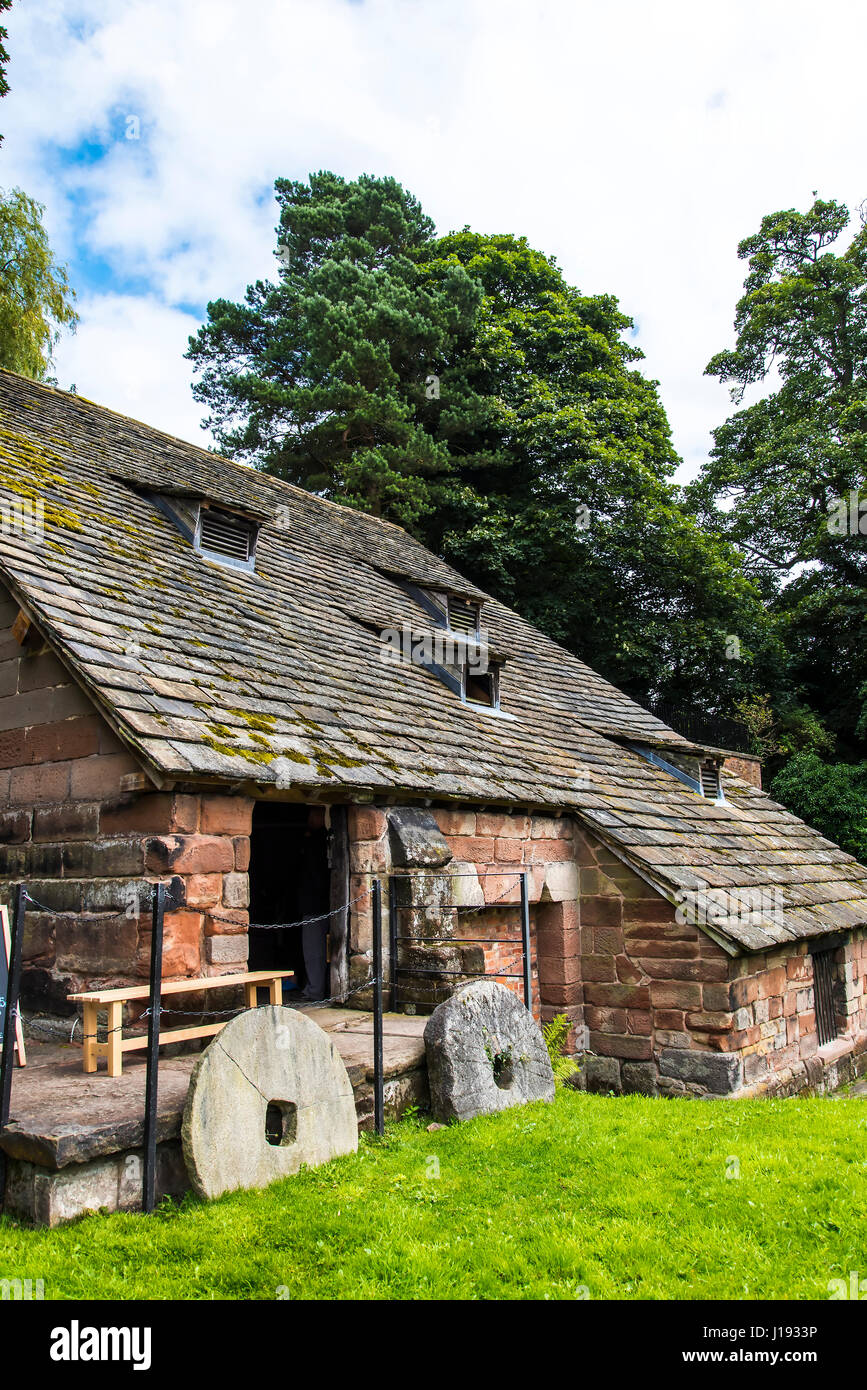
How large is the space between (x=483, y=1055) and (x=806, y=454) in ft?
79.9

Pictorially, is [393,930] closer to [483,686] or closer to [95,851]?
[95,851]

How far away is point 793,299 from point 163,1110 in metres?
31.3


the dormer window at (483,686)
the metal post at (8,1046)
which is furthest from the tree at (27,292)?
the metal post at (8,1046)

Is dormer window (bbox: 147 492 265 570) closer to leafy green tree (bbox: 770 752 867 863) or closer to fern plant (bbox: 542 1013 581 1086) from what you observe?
fern plant (bbox: 542 1013 581 1086)

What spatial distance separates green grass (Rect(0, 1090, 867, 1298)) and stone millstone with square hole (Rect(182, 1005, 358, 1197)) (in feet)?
0.39

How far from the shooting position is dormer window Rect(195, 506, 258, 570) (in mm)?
9773

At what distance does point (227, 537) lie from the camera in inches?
397

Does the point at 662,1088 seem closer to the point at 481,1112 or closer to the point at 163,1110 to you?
the point at 481,1112

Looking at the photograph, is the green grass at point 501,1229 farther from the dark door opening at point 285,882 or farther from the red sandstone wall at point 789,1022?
the dark door opening at point 285,882

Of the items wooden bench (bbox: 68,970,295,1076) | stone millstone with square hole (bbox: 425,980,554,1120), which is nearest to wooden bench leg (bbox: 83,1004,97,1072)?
wooden bench (bbox: 68,970,295,1076)

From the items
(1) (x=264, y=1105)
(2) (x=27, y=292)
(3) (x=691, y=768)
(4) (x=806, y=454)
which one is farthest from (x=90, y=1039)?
(4) (x=806, y=454)

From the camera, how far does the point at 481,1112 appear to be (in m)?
6.09

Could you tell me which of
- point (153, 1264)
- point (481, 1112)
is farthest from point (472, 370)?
point (153, 1264)
